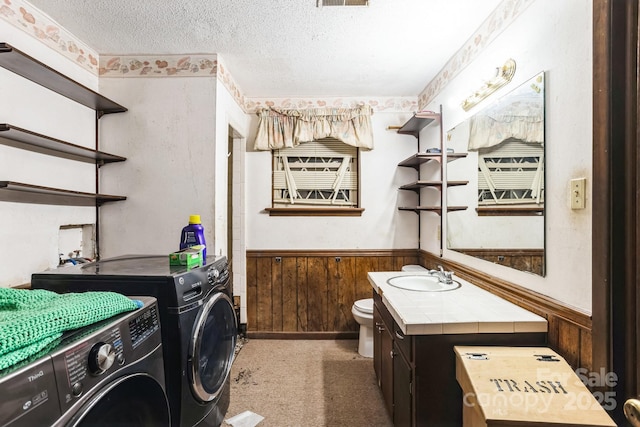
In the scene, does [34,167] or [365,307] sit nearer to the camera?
[34,167]

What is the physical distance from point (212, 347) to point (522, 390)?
1285 mm

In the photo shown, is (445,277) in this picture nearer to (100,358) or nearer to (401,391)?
(401,391)

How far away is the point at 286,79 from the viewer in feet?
8.50

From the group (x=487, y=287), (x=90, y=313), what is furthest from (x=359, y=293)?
(x=90, y=313)

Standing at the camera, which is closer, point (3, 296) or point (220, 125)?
point (3, 296)

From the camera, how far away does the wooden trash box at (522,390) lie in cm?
88

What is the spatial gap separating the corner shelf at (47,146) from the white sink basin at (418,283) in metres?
2.07

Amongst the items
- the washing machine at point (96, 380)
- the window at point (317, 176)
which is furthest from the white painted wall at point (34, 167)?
the window at point (317, 176)

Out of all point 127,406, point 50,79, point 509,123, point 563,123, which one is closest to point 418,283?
point 509,123

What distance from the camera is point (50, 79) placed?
5.44ft

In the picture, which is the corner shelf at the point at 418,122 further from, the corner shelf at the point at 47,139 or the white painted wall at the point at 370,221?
the corner shelf at the point at 47,139

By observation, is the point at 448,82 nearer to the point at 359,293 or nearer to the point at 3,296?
the point at 359,293

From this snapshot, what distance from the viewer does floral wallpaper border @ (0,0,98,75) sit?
1.57 meters

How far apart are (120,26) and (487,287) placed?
271 cm
